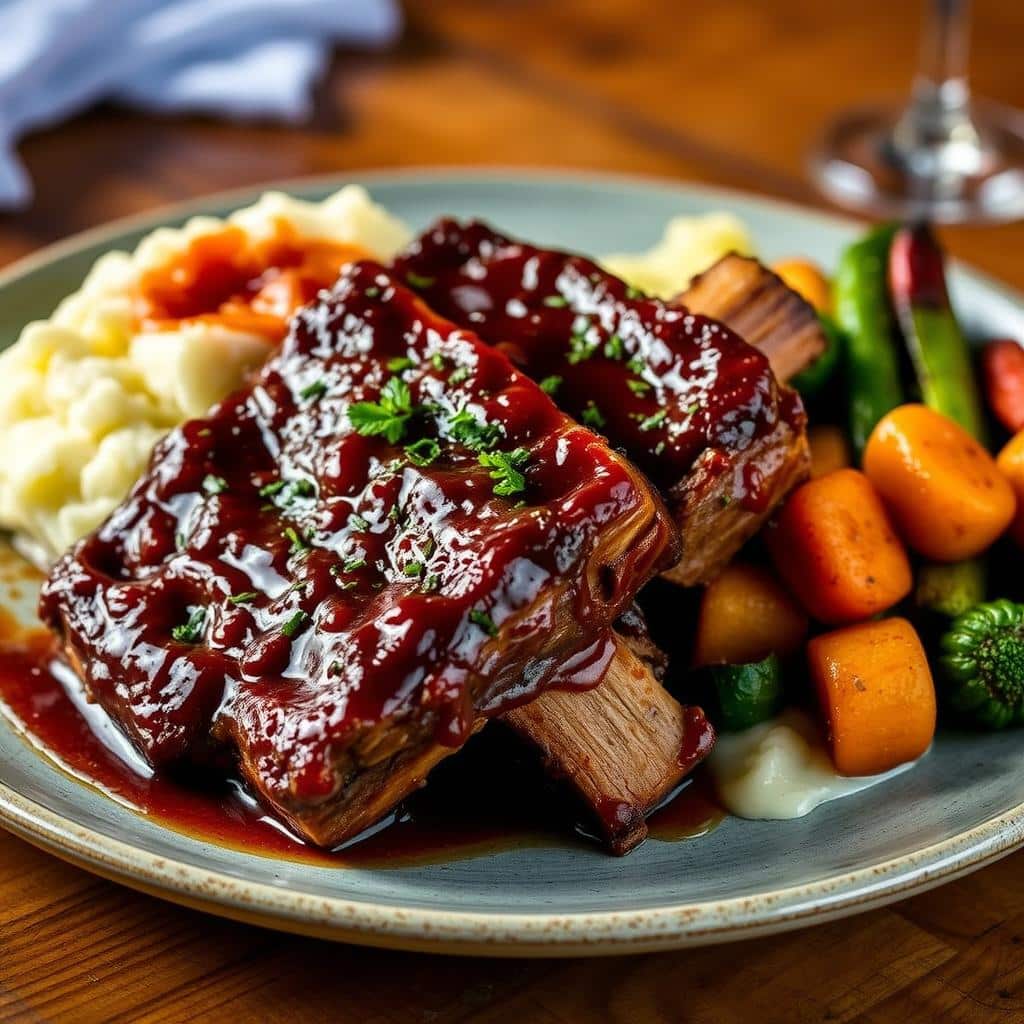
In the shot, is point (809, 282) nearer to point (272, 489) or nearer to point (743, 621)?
point (743, 621)

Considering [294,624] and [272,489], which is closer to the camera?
[294,624]

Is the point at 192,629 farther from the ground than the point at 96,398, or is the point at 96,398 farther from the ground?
the point at 96,398

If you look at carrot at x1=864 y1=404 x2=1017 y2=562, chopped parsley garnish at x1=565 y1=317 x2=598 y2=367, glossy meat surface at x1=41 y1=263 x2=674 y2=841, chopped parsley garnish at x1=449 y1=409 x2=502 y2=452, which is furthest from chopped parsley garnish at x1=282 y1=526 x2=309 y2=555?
carrot at x1=864 y1=404 x2=1017 y2=562

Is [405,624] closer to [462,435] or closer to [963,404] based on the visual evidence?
[462,435]

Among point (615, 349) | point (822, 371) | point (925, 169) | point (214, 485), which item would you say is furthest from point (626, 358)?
point (925, 169)

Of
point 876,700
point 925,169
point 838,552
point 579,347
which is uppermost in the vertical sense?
point 579,347

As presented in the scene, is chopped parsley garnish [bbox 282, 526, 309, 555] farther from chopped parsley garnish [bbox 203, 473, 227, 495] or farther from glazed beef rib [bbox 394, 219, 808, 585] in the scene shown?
glazed beef rib [bbox 394, 219, 808, 585]

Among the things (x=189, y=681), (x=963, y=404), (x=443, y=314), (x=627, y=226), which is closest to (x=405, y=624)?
(x=189, y=681)
